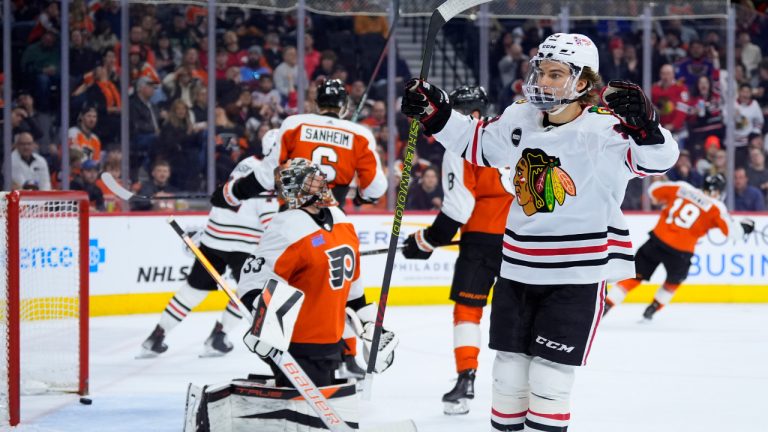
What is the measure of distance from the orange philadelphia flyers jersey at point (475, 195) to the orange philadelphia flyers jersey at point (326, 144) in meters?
0.64

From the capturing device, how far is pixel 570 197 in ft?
8.57

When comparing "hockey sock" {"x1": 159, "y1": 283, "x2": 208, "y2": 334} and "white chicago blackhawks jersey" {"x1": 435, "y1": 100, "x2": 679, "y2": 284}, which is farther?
"hockey sock" {"x1": 159, "y1": 283, "x2": 208, "y2": 334}

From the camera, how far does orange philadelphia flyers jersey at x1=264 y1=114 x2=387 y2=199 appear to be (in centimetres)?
436

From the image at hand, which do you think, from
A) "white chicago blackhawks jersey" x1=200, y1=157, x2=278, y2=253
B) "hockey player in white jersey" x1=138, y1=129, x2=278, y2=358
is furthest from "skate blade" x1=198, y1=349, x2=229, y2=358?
"white chicago blackhawks jersey" x1=200, y1=157, x2=278, y2=253

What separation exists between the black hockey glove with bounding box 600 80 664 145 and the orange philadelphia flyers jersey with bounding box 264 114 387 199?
2.06m

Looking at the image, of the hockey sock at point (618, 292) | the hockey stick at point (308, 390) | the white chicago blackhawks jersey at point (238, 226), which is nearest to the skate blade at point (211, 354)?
the white chicago blackhawks jersey at point (238, 226)

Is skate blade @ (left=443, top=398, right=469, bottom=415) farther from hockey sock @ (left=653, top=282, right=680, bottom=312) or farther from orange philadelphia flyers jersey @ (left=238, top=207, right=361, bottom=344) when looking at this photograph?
hockey sock @ (left=653, top=282, right=680, bottom=312)

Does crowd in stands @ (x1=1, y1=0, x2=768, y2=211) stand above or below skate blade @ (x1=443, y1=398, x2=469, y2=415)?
above

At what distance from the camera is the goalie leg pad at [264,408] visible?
3154mm

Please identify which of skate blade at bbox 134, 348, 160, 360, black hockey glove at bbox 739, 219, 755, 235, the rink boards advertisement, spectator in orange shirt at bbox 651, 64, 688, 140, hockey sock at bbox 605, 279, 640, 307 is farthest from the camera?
spectator in orange shirt at bbox 651, 64, 688, 140

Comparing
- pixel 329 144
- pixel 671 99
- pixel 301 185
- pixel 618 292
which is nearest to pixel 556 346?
pixel 301 185

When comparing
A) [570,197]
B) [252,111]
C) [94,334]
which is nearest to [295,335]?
[570,197]

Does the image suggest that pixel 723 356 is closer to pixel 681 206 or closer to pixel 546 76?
pixel 681 206

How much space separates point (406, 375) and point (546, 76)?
246 cm
